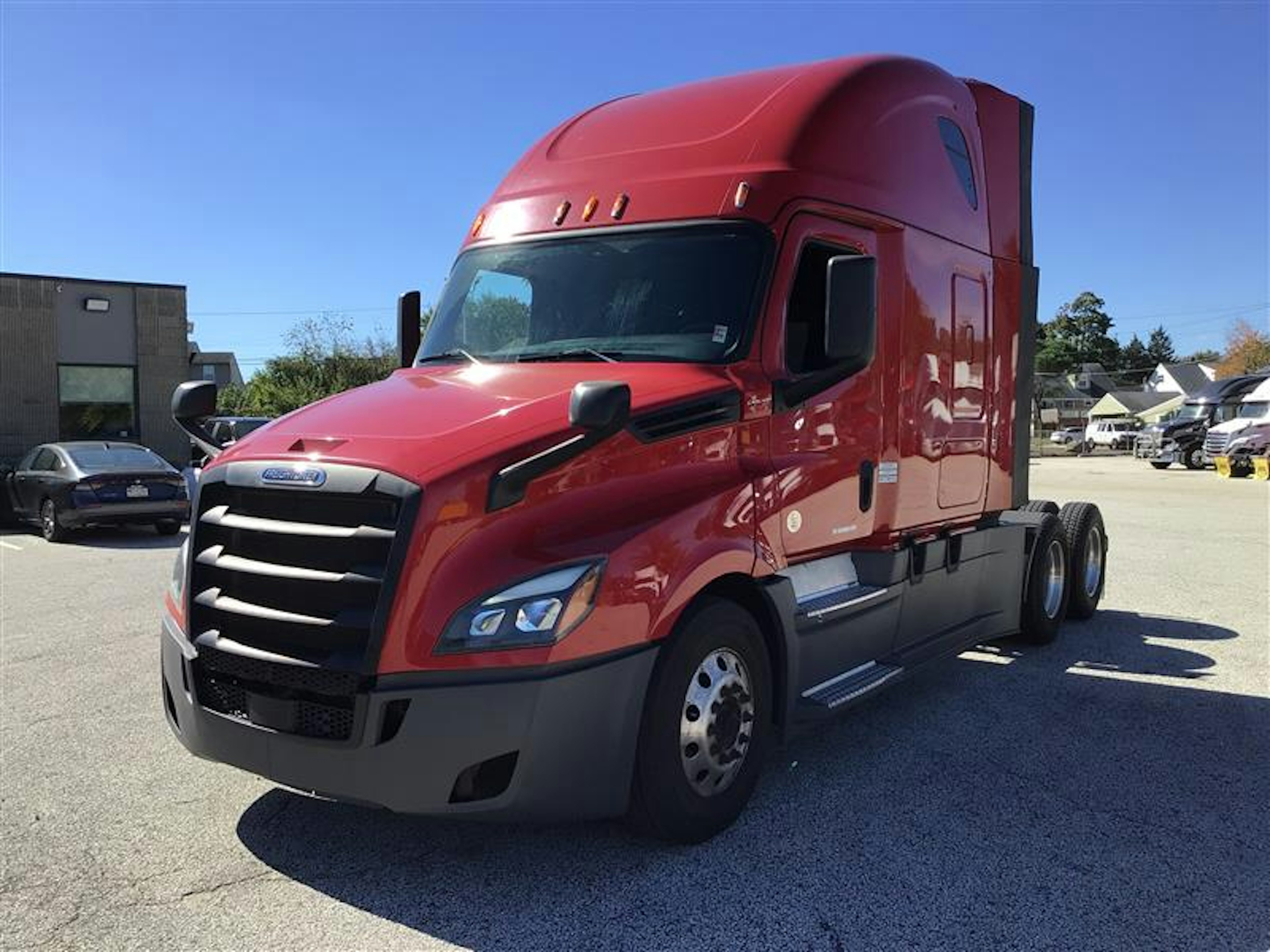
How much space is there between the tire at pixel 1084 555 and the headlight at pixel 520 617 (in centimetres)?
587

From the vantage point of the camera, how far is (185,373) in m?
25.5

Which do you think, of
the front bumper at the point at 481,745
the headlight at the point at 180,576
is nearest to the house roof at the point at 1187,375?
the front bumper at the point at 481,745

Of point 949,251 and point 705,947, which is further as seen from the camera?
point 949,251

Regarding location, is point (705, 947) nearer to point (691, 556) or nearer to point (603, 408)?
point (691, 556)

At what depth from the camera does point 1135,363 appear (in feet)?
422

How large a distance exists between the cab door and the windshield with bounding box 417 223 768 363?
251 mm

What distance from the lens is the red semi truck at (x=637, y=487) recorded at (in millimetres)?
3254

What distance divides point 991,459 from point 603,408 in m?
4.22

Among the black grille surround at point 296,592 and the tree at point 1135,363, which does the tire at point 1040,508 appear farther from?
the tree at point 1135,363

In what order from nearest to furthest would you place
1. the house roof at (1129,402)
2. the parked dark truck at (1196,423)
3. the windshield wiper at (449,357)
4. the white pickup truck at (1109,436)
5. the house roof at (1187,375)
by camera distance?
the windshield wiper at (449,357) < the parked dark truck at (1196,423) < the white pickup truck at (1109,436) < the house roof at (1129,402) < the house roof at (1187,375)

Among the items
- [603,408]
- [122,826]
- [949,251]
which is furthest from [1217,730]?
[122,826]

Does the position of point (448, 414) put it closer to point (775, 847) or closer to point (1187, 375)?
point (775, 847)

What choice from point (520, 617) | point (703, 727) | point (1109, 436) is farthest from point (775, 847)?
point (1109, 436)

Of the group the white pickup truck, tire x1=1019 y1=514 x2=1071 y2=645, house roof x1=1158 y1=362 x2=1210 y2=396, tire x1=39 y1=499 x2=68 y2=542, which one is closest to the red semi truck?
tire x1=1019 y1=514 x2=1071 y2=645
